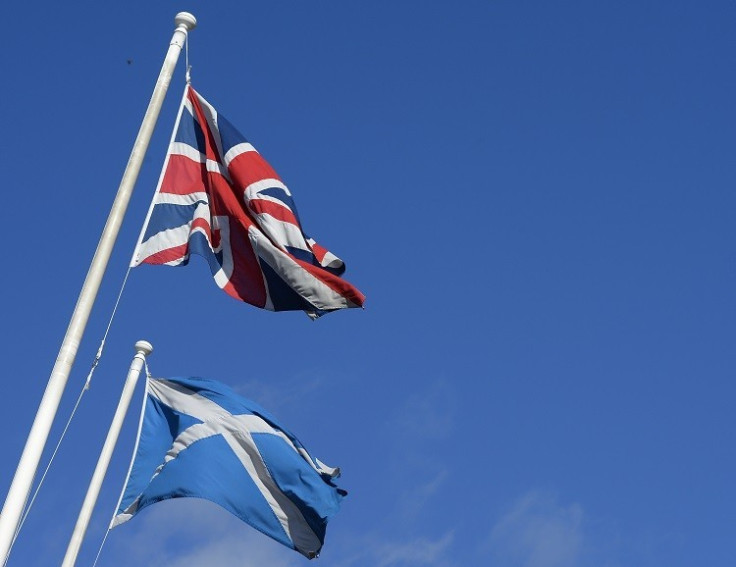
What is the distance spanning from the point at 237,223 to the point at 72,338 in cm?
391

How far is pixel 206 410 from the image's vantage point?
17078mm

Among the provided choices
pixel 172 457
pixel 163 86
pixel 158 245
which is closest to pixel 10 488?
pixel 158 245

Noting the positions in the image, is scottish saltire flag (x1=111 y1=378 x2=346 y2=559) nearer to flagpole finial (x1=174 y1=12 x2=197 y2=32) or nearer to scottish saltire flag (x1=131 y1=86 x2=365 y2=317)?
scottish saltire flag (x1=131 y1=86 x2=365 y2=317)

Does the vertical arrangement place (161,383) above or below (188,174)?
below

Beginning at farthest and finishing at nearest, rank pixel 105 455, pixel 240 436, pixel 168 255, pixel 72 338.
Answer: pixel 240 436, pixel 105 455, pixel 168 255, pixel 72 338

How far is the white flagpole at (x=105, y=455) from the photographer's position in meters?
15.4

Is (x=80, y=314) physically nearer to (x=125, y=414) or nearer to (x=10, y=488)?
(x=10, y=488)

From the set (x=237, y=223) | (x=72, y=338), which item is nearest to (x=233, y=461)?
(x=237, y=223)

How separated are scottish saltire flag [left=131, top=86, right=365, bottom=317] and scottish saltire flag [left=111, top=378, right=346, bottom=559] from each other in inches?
111

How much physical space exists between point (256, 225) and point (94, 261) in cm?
337

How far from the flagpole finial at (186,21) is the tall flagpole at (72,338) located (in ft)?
2.20

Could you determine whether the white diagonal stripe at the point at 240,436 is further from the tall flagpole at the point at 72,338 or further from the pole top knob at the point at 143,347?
the tall flagpole at the point at 72,338

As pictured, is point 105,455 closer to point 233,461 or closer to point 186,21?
point 233,461

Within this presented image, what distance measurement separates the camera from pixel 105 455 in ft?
53.3
